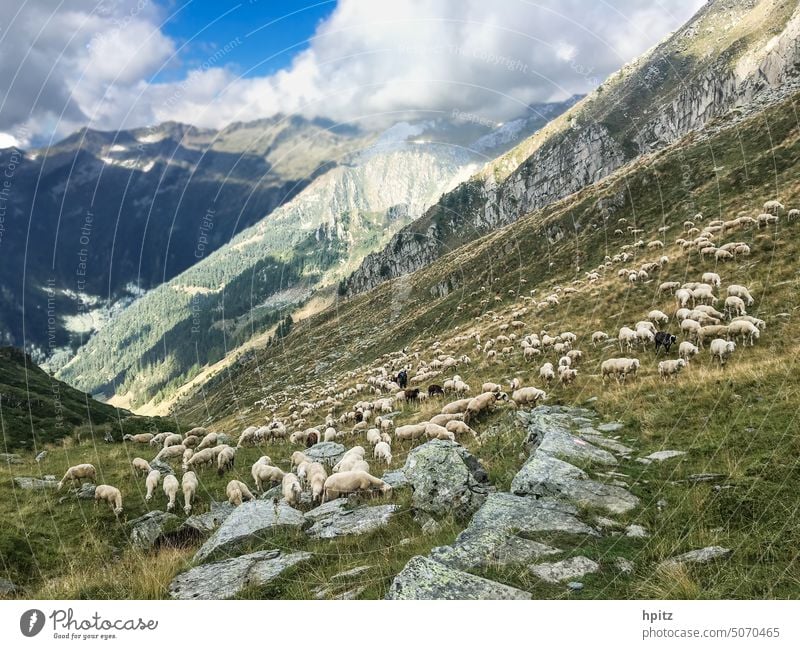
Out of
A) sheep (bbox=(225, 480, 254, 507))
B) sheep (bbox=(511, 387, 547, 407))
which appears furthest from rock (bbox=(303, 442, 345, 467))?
sheep (bbox=(511, 387, 547, 407))

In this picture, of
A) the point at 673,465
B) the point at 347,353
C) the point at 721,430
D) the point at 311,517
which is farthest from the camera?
the point at 347,353

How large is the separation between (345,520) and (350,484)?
2395mm

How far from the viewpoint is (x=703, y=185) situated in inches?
2058

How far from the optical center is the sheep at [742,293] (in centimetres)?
2138

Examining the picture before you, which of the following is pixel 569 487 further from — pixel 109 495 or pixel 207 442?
pixel 207 442

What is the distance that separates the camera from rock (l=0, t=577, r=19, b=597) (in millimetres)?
9922

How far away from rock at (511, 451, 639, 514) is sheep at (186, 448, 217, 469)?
16983mm

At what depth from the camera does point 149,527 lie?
43.2 ft

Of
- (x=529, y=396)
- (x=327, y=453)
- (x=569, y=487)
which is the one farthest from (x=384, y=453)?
(x=569, y=487)

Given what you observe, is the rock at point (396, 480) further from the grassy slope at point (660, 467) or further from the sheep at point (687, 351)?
the sheep at point (687, 351)

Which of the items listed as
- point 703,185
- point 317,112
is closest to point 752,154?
point 703,185

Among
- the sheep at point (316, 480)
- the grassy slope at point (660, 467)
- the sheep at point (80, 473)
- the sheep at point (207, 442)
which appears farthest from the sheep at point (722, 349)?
the sheep at point (80, 473)
